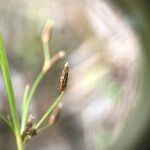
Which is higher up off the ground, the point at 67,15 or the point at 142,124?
the point at 67,15

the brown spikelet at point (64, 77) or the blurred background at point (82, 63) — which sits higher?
the brown spikelet at point (64, 77)

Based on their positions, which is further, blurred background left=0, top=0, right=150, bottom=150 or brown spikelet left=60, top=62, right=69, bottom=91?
blurred background left=0, top=0, right=150, bottom=150

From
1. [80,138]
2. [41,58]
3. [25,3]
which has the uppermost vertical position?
[25,3]

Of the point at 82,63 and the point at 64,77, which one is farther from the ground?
the point at 64,77

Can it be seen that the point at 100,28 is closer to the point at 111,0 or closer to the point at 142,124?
the point at 111,0

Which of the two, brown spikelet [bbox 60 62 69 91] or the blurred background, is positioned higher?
brown spikelet [bbox 60 62 69 91]

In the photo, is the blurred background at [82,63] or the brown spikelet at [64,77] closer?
the brown spikelet at [64,77]

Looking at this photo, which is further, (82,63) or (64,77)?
(82,63)

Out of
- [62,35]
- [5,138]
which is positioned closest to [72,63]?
[62,35]
